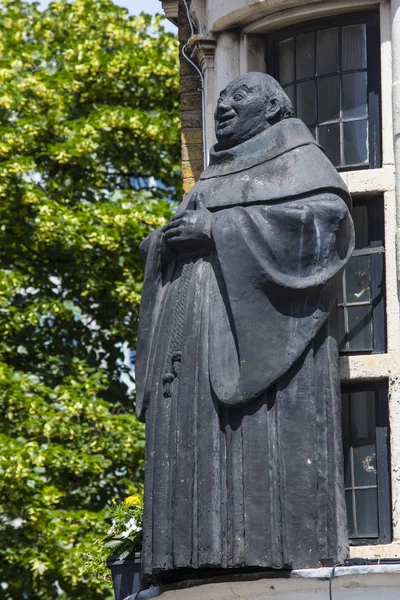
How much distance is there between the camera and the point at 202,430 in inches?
409

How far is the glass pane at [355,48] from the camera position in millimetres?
12000

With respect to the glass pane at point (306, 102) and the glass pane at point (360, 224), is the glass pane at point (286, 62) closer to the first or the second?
the glass pane at point (306, 102)

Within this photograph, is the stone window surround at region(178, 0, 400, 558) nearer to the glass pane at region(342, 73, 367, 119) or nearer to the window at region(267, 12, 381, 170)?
the window at region(267, 12, 381, 170)

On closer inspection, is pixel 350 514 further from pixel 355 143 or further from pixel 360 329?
pixel 355 143

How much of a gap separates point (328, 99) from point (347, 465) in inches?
90.4

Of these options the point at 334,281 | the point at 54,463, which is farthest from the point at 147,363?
the point at 54,463

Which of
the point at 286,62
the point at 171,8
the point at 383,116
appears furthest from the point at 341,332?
the point at 171,8

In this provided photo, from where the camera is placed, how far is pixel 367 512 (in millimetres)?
11297

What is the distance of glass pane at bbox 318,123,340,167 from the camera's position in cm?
1196

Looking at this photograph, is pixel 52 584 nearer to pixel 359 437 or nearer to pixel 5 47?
pixel 5 47

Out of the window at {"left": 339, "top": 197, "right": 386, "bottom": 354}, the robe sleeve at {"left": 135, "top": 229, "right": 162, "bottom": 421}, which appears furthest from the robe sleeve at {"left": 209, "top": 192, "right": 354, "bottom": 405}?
the window at {"left": 339, "top": 197, "right": 386, "bottom": 354}

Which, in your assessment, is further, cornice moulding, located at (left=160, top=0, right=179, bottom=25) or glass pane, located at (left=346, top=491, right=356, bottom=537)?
cornice moulding, located at (left=160, top=0, right=179, bottom=25)

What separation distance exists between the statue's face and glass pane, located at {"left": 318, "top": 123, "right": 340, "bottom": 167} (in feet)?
3.50

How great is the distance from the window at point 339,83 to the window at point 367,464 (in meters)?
1.46
